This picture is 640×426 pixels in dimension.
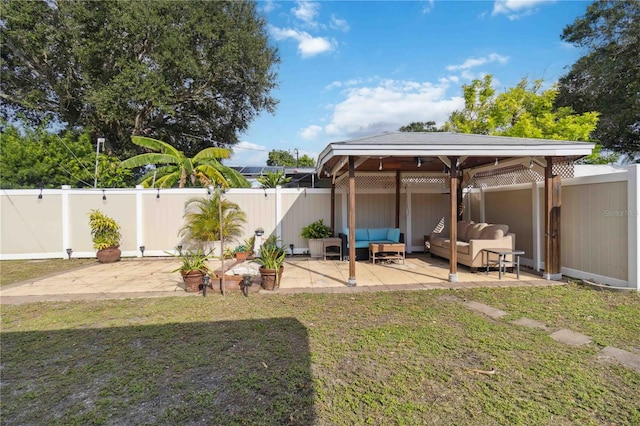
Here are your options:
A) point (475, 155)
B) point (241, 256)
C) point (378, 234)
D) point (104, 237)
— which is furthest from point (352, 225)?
point (104, 237)

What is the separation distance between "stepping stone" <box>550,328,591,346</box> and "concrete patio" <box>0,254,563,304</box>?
6.99ft

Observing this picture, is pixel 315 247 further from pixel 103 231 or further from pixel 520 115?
pixel 520 115

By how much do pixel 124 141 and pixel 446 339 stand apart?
719 inches

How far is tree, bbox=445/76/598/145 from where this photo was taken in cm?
1419

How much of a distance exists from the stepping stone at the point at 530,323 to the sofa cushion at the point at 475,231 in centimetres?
378

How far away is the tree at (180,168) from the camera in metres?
10.5

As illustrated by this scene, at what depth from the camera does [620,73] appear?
14.5 m

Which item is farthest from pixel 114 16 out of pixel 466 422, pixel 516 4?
pixel 466 422

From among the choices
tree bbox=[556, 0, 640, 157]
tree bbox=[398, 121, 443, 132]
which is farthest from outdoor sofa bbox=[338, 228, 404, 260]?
tree bbox=[398, 121, 443, 132]

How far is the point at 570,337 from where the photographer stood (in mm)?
3533

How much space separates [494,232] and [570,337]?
3.80 metres

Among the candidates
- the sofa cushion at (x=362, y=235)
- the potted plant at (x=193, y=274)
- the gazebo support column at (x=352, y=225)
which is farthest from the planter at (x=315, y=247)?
the potted plant at (x=193, y=274)

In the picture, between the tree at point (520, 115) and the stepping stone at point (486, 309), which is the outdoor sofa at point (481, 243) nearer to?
the stepping stone at point (486, 309)

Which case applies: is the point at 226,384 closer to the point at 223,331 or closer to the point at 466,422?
the point at 223,331
